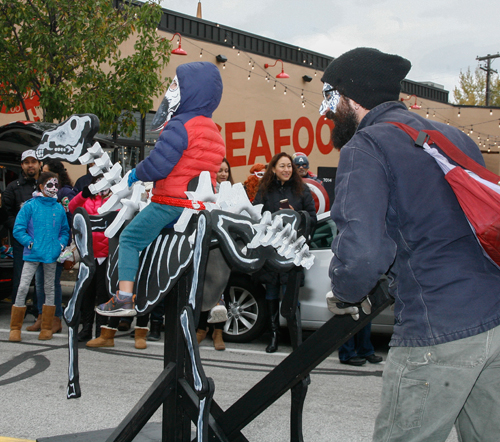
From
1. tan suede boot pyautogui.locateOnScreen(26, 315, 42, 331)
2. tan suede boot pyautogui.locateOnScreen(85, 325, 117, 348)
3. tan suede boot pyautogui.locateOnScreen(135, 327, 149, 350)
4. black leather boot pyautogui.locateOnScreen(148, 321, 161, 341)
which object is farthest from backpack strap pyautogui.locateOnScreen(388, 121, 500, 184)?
tan suede boot pyautogui.locateOnScreen(26, 315, 42, 331)

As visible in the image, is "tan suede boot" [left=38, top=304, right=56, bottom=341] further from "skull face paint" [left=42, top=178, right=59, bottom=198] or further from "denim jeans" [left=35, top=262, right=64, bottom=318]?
"skull face paint" [left=42, top=178, right=59, bottom=198]

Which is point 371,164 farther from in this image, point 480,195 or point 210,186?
point 210,186

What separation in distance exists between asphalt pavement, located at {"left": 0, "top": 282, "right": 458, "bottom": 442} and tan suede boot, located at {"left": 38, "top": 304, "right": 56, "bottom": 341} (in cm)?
9

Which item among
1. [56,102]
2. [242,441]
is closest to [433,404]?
[242,441]

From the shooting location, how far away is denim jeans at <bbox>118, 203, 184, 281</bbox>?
125 inches

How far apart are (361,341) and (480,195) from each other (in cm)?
436

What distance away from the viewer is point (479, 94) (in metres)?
37.4

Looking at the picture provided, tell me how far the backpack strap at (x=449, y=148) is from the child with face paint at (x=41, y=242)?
5.37 m

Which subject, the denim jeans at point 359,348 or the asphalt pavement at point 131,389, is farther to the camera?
the denim jeans at point 359,348

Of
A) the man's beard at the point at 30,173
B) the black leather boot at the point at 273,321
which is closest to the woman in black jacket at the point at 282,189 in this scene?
the black leather boot at the point at 273,321

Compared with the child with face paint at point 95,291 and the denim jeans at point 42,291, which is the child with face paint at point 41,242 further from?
the child with face paint at point 95,291

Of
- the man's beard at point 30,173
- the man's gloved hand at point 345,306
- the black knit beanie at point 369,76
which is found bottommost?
the man's gloved hand at point 345,306

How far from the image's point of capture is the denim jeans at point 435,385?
75.9 inches

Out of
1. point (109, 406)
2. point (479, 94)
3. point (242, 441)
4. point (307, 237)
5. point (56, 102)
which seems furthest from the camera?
point (479, 94)
